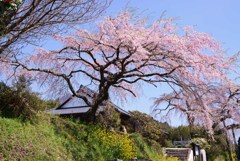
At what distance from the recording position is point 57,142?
970 cm

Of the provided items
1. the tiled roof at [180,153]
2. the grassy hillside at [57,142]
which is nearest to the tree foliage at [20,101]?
the grassy hillside at [57,142]

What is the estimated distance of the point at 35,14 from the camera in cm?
742

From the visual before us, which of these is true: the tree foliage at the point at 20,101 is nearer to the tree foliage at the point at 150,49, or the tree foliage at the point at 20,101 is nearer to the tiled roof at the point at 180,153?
the tree foliage at the point at 150,49

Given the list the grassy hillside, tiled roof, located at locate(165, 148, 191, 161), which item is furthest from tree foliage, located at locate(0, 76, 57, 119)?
tiled roof, located at locate(165, 148, 191, 161)

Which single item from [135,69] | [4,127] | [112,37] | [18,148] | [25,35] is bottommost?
[18,148]

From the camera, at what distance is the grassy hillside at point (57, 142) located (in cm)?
792

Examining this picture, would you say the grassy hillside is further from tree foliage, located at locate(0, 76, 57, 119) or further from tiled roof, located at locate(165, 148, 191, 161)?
tiled roof, located at locate(165, 148, 191, 161)

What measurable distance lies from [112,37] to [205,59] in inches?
151

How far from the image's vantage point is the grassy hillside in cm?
792

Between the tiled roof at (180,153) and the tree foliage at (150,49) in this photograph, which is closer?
the tree foliage at (150,49)

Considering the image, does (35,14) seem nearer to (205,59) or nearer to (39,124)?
(39,124)

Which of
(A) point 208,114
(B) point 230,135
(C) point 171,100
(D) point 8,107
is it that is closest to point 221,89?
(A) point 208,114

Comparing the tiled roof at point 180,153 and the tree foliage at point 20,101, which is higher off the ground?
the tree foliage at point 20,101

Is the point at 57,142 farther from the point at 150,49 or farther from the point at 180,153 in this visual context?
the point at 180,153
